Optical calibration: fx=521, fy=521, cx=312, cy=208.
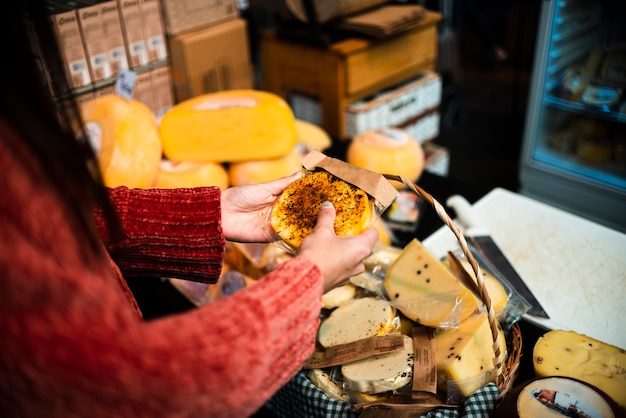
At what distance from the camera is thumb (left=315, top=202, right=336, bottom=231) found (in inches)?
35.5

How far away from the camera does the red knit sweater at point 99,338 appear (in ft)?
1.69

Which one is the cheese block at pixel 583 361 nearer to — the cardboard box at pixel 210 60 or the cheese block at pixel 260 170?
the cheese block at pixel 260 170

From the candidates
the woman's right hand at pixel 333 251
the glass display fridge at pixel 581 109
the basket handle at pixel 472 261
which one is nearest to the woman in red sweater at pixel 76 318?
the woman's right hand at pixel 333 251

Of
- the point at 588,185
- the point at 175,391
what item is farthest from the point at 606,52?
the point at 175,391

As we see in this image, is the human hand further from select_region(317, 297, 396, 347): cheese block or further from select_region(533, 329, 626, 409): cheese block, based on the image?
select_region(533, 329, 626, 409): cheese block

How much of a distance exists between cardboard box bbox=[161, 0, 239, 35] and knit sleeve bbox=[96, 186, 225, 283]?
1.29 metres

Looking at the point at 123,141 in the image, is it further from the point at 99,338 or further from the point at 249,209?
the point at 99,338

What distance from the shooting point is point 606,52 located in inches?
101

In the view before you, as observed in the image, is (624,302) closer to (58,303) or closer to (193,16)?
(58,303)

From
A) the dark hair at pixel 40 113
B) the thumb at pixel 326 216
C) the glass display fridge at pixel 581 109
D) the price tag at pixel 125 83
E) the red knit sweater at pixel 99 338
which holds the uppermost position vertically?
the dark hair at pixel 40 113

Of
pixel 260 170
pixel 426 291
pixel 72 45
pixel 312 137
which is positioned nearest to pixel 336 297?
pixel 426 291

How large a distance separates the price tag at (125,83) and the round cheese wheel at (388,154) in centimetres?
85

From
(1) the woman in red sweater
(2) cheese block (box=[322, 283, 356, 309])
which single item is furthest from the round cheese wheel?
(1) the woman in red sweater

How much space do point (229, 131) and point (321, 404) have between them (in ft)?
3.38
